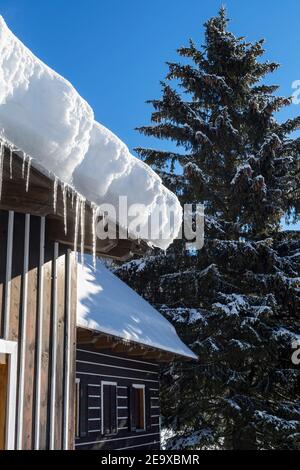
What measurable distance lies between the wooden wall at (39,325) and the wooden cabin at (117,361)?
2.83 meters

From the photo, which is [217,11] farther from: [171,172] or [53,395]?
Result: [53,395]

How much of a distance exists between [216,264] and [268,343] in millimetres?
2630

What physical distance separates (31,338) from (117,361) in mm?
6903

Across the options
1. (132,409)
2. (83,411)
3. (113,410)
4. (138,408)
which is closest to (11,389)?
(83,411)

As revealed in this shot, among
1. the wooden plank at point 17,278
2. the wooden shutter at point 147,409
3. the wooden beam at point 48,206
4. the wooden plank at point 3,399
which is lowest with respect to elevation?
the wooden shutter at point 147,409

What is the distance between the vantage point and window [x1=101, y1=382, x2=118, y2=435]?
10383 mm

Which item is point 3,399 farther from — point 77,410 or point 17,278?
point 77,410

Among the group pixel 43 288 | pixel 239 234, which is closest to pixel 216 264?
pixel 239 234

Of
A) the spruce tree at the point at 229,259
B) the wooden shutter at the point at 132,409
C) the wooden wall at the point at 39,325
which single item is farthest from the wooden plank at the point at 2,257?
the spruce tree at the point at 229,259

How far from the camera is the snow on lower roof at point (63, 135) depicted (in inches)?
124

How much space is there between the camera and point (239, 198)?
15.8 m

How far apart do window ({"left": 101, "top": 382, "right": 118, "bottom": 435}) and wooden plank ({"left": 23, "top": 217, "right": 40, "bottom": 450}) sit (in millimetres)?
5974

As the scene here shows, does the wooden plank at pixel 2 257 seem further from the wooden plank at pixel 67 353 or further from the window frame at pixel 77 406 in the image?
the window frame at pixel 77 406

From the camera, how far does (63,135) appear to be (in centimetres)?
340
